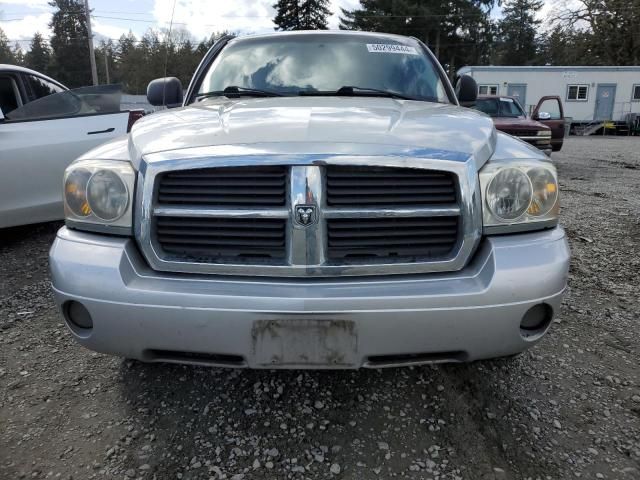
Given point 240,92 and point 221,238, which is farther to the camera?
point 240,92

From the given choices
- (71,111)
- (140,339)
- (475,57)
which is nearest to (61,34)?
(475,57)

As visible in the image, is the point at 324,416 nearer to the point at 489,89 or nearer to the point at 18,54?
the point at 489,89

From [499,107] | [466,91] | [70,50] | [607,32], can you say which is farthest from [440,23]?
[466,91]

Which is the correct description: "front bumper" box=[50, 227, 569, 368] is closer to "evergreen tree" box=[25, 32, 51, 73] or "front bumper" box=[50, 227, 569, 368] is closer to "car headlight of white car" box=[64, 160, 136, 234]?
"car headlight of white car" box=[64, 160, 136, 234]

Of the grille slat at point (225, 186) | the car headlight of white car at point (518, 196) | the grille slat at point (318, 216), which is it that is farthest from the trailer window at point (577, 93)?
the grille slat at point (225, 186)

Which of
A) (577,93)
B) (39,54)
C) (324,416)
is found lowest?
(324,416)

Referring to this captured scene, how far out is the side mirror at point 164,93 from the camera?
3645mm

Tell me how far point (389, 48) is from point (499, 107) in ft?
30.8

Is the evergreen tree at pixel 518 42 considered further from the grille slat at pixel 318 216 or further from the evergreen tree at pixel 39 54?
the grille slat at pixel 318 216

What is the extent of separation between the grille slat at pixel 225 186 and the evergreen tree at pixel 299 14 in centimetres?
5279

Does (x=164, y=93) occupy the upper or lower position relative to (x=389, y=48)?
lower

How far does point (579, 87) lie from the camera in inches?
1200

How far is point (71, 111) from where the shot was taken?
466cm

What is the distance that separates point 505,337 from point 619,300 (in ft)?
7.21
